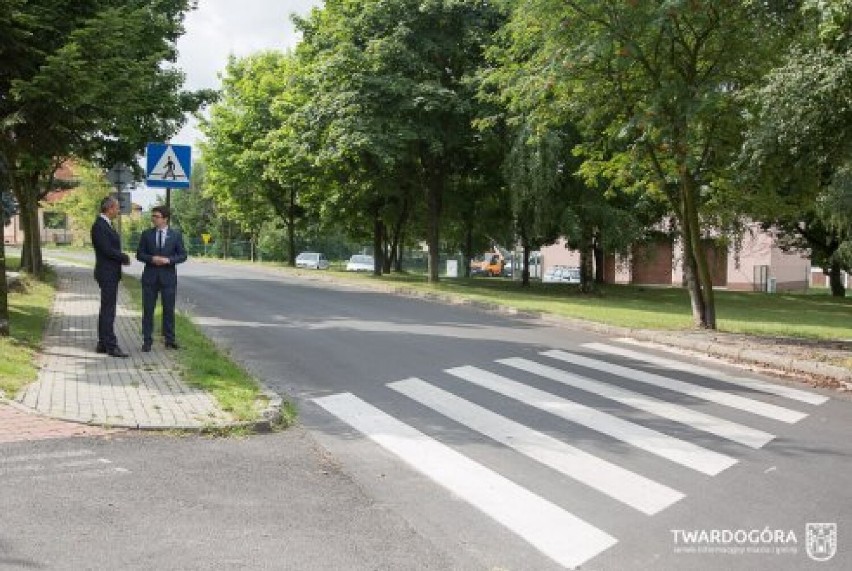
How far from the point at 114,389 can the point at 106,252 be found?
2.65 meters

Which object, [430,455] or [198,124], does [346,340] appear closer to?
[430,455]

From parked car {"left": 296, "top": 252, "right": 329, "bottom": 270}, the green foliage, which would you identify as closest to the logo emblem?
parked car {"left": 296, "top": 252, "right": 329, "bottom": 270}

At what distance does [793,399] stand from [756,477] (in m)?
3.54

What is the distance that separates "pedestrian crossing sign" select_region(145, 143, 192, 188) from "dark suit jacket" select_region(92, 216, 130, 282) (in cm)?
224

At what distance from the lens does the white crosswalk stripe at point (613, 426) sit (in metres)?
6.31

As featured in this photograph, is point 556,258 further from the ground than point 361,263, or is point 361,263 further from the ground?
point 556,258

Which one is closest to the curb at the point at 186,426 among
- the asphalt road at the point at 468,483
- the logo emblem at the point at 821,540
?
the asphalt road at the point at 468,483

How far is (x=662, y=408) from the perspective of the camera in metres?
8.20

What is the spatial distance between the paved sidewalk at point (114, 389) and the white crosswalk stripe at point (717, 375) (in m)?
6.25

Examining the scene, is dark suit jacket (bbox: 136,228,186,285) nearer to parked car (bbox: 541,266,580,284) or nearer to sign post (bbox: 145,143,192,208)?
sign post (bbox: 145,143,192,208)

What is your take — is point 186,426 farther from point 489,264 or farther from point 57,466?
point 489,264

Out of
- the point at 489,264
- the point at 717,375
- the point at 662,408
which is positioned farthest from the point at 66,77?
the point at 489,264

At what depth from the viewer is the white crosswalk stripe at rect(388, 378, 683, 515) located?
5441 mm

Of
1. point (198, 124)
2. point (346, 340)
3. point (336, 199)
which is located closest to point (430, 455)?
point (346, 340)
